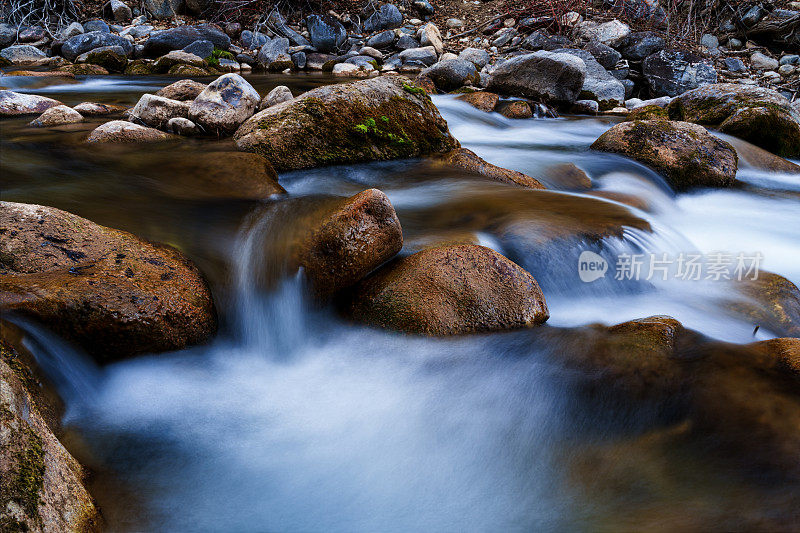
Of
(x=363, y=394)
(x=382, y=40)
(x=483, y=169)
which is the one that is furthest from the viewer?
(x=382, y=40)

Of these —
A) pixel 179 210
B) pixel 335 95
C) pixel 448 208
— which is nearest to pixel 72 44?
pixel 335 95

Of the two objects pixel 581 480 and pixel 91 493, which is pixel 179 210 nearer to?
pixel 91 493

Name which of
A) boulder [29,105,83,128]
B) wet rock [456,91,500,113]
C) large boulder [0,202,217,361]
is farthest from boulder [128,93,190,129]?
wet rock [456,91,500,113]

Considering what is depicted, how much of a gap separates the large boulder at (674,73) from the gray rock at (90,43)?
1396 cm

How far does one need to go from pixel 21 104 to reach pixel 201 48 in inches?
321

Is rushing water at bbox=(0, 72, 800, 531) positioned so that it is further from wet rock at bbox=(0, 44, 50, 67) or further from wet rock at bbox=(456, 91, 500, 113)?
wet rock at bbox=(0, 44, 50, 67)

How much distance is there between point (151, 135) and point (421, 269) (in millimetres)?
4050

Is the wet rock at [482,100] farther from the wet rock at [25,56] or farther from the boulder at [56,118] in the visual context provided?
the wet rock at [25,56]

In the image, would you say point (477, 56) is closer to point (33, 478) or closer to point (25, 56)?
point (25, 56)

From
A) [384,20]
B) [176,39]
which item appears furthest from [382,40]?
[176,39]

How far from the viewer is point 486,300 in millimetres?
3293

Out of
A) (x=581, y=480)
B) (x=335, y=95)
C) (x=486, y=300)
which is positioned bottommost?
(x=581, y=480)

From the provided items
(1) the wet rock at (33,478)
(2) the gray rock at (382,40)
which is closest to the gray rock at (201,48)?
(2) the gray rock at (382,40)

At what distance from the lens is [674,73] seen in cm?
1227
